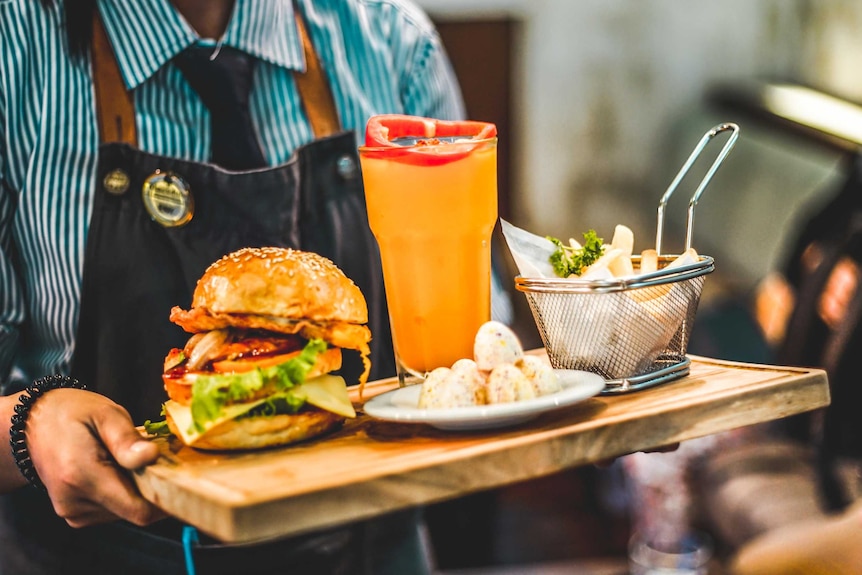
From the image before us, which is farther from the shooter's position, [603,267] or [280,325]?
[603,267]

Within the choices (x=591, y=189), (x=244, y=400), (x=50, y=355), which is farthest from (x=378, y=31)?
(x=591, y=189)

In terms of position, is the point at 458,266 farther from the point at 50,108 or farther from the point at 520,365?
the point at 50,108

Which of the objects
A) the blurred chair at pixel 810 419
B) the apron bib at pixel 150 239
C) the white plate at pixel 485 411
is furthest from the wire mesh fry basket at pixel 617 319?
the blurred chair at pixel 810 419

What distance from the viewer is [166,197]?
1873 mm

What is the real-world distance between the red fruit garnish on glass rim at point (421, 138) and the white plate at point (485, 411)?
1.37 ft

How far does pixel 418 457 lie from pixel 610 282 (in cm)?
46

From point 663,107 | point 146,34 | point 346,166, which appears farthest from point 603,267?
point 663,107

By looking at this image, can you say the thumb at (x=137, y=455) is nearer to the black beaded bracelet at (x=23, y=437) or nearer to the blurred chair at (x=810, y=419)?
the black beaded bracelet at (x=23, y=437)

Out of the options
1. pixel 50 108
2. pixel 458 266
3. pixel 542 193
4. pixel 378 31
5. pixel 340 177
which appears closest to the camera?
pixel 458 266

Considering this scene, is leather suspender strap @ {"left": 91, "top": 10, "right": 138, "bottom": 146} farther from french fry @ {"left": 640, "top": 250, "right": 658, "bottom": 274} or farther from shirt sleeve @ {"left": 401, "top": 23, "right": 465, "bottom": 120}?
french fry @ {"left": 640, "top": 250, "right": 658, "bottom": 274}

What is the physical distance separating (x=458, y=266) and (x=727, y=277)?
4.32m

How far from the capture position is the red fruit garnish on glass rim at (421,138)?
5.17 ft

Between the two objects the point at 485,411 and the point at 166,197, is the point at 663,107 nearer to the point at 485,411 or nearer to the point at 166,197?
the point at 166,197

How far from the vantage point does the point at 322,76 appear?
218 cm
